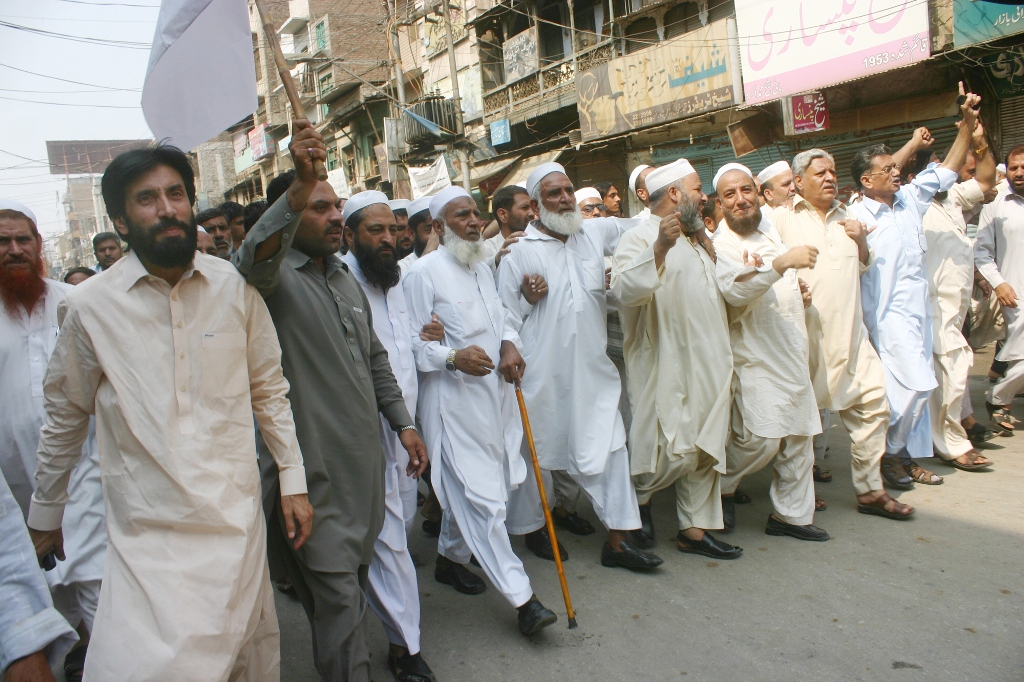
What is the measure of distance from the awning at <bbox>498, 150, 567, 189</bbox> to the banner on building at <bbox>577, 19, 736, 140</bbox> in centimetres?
161

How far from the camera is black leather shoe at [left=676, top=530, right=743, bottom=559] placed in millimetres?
3846

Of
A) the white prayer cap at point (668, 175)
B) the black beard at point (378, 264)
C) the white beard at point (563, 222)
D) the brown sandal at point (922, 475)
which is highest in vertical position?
the white prayer cap at point (668, 175)

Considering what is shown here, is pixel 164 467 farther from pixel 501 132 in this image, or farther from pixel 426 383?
pixel 501 132

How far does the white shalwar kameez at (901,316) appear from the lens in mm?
4598

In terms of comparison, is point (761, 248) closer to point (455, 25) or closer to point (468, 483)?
point (468, 483)

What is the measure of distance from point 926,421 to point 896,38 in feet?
24.3

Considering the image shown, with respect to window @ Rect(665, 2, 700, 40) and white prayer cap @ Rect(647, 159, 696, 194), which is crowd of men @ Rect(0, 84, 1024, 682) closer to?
white prayer cap @ Rect(647, 159, 696, 194)

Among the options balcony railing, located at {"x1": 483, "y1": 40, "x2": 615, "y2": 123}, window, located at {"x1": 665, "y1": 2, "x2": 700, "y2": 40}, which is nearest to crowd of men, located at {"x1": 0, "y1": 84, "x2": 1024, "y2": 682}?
window, located at {"x1": 665, "y1": 2, "x2": 700, "y2": 40}

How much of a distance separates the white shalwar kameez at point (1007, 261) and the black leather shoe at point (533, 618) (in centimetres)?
405

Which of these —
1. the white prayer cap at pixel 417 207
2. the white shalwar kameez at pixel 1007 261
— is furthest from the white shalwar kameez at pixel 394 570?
the white shalwar kameez at pixel 1007 261

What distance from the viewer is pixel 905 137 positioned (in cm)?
1152

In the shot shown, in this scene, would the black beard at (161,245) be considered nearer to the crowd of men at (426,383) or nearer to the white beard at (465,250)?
the crowd of men at (426,383)

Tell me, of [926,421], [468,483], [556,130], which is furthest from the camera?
[556,130]

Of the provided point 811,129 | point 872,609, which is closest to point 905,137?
point 811,129
